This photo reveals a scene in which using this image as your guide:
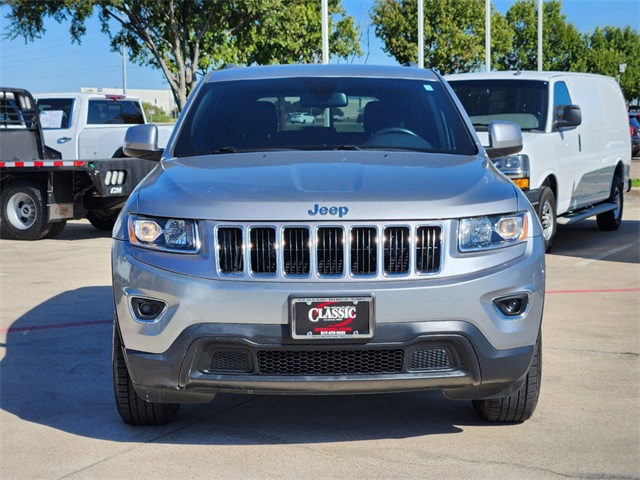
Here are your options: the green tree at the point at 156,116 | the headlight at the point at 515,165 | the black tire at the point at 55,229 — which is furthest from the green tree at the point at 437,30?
the headlight at the point at 515,165

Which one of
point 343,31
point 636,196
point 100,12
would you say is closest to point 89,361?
point 636,196

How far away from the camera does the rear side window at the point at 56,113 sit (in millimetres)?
17969

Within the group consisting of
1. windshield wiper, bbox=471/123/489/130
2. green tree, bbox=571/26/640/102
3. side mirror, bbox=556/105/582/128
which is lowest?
windshield wiper, bbox=471/123/489/130

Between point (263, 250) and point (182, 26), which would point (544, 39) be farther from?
point (263, 250)

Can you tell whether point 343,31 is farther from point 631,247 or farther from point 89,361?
point 89,361

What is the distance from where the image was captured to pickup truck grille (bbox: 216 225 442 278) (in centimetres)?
424

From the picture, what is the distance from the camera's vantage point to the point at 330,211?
14.0 feet

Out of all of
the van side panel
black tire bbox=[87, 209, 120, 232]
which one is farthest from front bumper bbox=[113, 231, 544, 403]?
black tire bbox=[87, 209, 120, 232]

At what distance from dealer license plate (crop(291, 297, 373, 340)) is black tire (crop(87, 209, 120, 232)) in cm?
1166

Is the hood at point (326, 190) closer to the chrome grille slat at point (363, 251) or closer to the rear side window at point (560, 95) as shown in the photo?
the chrome grille slat at point (363, 251)

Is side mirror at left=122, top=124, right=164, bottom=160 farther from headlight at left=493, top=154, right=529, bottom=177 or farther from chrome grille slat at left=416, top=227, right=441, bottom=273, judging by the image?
headlight at left=493, top=154, right=529, bottom=177

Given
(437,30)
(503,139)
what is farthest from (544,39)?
(503,139)

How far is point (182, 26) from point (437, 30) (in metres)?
26.3

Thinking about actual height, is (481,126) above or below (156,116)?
above
